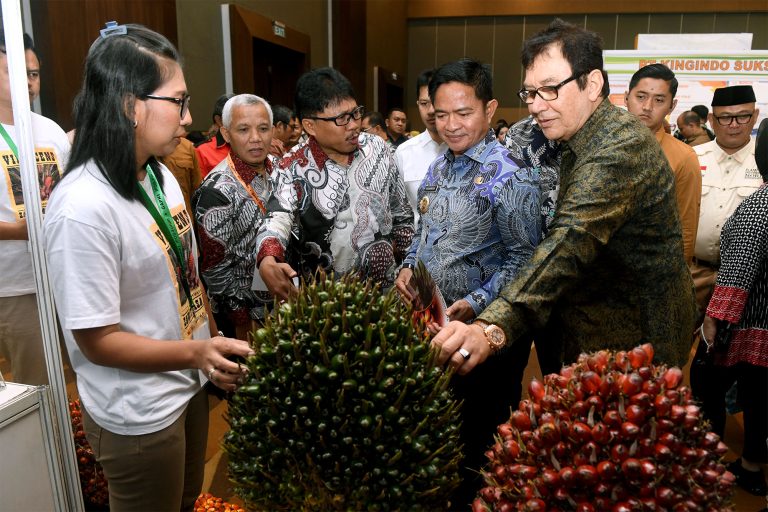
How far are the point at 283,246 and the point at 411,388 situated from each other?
1.12 meters

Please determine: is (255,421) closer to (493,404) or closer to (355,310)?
(355,310)

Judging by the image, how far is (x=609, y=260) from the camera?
129 cm

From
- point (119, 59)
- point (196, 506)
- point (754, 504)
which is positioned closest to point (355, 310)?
point (119, 59)

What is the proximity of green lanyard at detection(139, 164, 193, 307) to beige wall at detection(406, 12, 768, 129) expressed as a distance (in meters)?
11.2

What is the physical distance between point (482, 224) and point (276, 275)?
0.57 m

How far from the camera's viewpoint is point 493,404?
1.73m

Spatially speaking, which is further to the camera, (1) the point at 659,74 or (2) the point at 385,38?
(2) the point at 385,38

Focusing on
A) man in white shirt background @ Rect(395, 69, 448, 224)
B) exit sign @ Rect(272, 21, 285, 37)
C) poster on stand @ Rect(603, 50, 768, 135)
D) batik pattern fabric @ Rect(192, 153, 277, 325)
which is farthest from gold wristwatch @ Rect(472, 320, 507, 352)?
exit sign @ Rect(272, 21, 285, 37)

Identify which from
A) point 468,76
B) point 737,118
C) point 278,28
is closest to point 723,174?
point 737,118

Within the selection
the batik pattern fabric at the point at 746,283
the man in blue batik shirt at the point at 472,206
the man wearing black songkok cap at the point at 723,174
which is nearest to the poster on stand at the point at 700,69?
the man wearing black songkok cap at the point at 723,174

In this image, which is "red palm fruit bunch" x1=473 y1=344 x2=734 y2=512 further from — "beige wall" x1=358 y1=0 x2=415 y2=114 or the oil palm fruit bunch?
"beige wall" x1=358 y1=0 x2=415 y2=114

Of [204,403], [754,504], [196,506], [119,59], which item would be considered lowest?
[754,504]

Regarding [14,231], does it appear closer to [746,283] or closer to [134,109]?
[134,109]

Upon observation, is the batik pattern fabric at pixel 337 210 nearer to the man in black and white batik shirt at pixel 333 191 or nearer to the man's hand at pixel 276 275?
the man in black and white batik shirt at pixel 333 191
